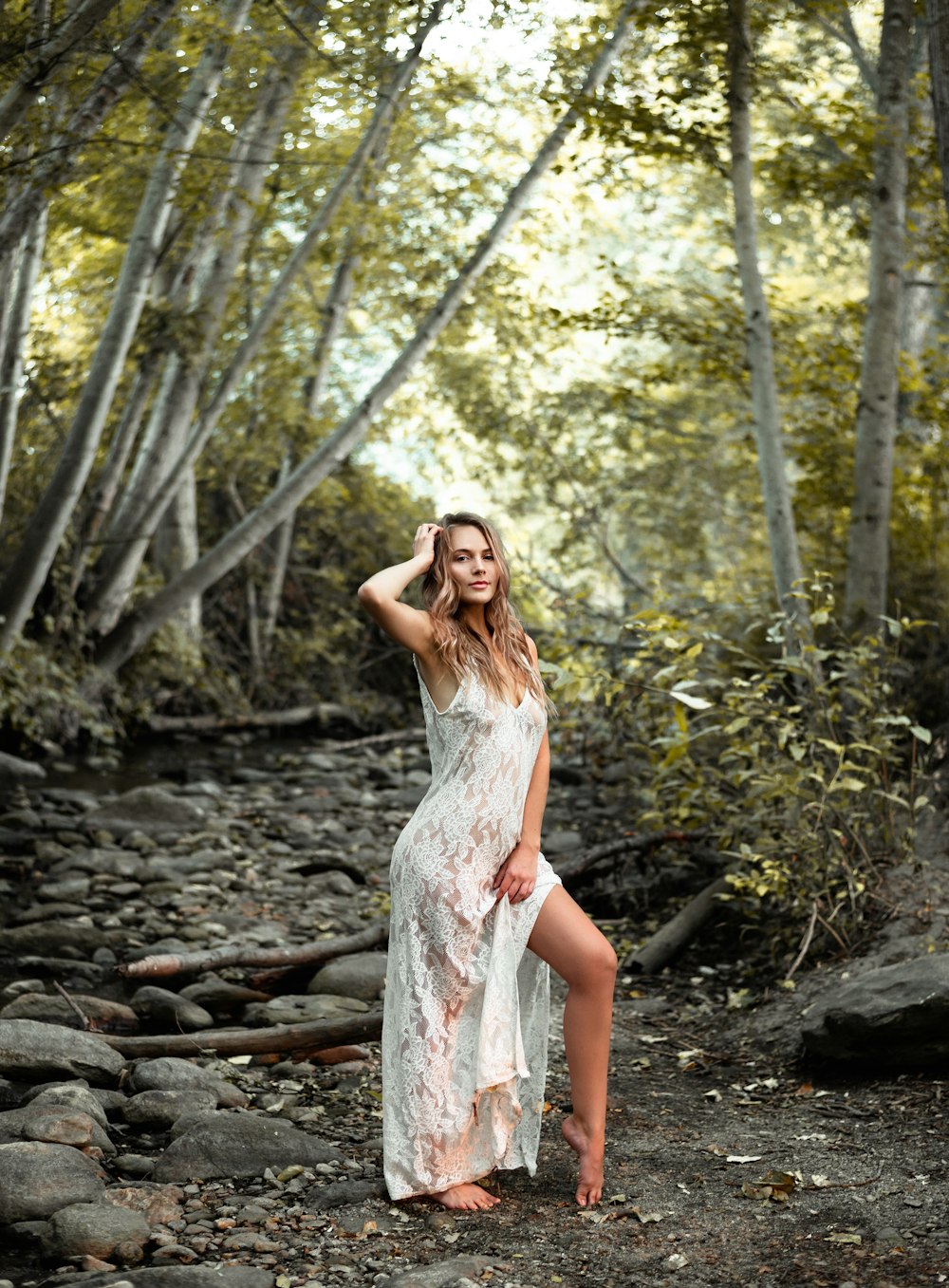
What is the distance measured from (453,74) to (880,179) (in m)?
4.30

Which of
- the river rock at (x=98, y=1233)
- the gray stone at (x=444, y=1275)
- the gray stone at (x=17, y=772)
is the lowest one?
the river rock at (x=98, y=1233)

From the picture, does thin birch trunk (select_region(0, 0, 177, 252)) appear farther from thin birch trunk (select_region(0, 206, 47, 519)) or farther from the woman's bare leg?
the woman's bare leg

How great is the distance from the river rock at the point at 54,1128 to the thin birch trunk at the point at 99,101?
12.9 feet

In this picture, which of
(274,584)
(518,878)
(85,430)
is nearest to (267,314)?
(85,430)

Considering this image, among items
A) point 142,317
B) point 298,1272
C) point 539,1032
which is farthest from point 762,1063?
point 142,317

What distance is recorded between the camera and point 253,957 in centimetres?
571

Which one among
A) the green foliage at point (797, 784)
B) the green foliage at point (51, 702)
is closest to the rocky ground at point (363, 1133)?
the green foliage at point (797, 784)

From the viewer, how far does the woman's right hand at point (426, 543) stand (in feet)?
12.5

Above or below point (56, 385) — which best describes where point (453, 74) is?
above

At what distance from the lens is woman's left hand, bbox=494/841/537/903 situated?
3.62 metres

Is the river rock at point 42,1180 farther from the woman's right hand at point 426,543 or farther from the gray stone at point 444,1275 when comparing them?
the woman's right hand at point 426,543

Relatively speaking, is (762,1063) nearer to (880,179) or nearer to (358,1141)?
(358,1141)

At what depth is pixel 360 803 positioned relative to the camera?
33.8ft

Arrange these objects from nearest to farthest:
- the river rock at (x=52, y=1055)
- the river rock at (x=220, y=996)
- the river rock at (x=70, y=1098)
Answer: the river rock at (x=70, y=1098) → the river rock at (x=52, y=1055) → the river rock at (x=220, y=996)
